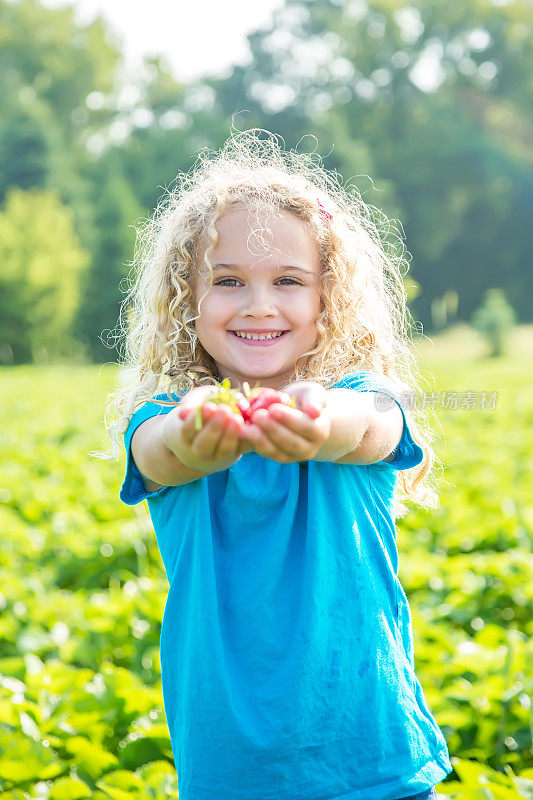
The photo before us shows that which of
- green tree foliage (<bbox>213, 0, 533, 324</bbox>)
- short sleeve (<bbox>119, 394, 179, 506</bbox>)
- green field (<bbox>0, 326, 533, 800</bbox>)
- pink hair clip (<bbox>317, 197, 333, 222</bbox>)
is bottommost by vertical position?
green field (<bbox>0, 326, 533, 800</bbox>)

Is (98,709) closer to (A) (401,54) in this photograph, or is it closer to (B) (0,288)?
(B) (0,288)

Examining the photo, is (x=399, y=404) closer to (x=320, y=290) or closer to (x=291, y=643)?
(x=320, y=290)

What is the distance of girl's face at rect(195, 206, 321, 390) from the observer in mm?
1777

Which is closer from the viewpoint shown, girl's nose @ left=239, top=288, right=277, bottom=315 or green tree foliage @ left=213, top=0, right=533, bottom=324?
girl's nose @ left=239, top=288, right=277, bottom=315

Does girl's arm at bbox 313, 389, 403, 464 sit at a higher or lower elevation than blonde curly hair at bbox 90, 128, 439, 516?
Result: lower

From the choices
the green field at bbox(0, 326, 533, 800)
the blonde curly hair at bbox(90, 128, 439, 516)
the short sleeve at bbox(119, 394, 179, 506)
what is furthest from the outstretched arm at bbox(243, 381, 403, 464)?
the green field at bbox(0, 326, 533, 800)

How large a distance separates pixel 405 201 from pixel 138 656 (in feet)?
154

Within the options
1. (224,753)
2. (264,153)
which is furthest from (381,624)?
(264,153)

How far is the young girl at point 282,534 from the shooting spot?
1.59 metres

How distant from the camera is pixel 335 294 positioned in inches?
74.3

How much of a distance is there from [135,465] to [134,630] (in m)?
1.93

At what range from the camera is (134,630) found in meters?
3.49

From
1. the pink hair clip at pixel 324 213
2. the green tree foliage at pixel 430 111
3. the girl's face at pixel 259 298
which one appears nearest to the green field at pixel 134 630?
the girl's face at pixel 259 298

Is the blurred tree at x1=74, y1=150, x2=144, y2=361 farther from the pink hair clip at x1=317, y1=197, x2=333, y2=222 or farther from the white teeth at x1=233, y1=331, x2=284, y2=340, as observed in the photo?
the white teeth at x1=233, y1=331, x2=284, y2=340
